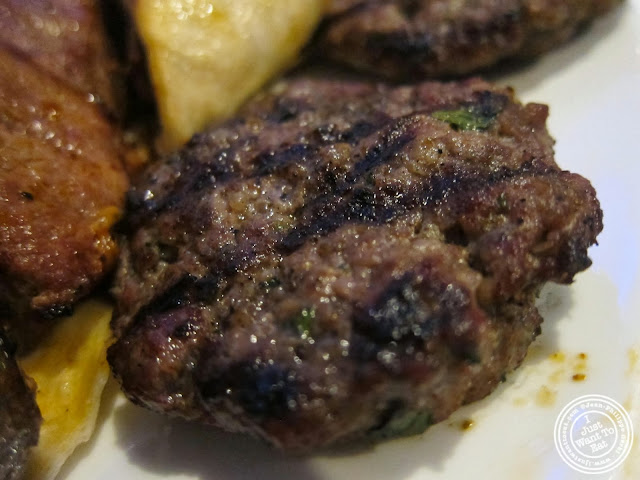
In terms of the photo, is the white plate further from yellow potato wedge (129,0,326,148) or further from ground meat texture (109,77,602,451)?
yellow potato wedge (129,0,326,148)

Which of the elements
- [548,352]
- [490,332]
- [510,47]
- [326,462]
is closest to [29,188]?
[326,462]

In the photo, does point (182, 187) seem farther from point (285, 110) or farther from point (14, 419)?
point (14, 419)

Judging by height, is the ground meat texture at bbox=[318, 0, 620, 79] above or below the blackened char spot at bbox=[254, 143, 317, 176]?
above

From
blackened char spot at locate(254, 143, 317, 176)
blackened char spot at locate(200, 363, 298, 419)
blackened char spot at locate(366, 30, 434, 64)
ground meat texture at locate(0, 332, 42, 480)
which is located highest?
blackened char spot at locate(366, 30, 434, 64)

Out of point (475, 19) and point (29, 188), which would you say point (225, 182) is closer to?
point (29, 188)

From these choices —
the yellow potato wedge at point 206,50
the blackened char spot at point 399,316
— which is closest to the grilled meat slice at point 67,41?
the yellow potato wedge at point 206,50

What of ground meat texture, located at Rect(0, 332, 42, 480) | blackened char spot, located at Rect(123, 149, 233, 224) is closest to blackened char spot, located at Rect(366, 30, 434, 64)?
blackened char spot, located at Rect(123, 149, 233, 224)

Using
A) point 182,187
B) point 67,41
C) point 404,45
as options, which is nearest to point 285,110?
point 182,187
